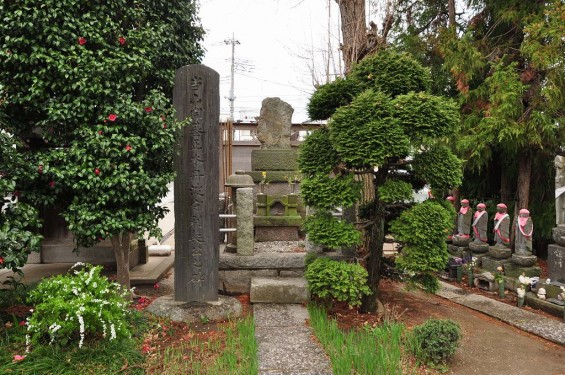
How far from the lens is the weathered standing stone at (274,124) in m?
7.28

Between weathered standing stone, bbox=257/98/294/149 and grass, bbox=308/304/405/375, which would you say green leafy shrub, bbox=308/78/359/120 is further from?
weathered standing stone, bbox=257/98/294/149

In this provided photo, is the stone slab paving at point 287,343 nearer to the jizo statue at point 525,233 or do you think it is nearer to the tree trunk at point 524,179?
the jizo statue at point 525,233

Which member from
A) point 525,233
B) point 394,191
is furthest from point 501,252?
point 394,191

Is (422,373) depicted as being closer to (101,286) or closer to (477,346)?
(477,346)

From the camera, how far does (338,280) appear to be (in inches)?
161

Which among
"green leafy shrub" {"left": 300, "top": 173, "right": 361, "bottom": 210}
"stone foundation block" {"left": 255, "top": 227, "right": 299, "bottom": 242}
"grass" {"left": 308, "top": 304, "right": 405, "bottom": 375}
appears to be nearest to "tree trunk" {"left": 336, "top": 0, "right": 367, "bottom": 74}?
"stone foundation block" {"left": 255, "top": 227, "right": 299, "bottom": 242}

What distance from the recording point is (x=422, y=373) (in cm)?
339

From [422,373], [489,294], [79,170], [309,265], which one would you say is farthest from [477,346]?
[79,170]

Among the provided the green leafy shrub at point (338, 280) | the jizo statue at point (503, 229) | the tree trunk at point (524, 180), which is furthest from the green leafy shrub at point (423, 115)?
the tree trunk at point (524, 180)

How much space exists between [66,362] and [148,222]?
1.51 meters

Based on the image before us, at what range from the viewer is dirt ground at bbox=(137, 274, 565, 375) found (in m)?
3.60

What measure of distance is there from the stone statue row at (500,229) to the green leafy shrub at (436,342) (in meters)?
2.57

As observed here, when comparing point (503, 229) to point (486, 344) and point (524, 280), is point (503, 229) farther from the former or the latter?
point (486, 344)

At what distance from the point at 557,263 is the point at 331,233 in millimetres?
3346
